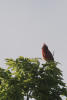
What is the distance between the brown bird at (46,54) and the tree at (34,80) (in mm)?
2906

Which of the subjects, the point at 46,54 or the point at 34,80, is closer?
the point at 34,80

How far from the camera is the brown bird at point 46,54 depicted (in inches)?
643

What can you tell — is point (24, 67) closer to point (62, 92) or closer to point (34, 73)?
point (34, 73)

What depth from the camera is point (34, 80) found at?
12781 mm

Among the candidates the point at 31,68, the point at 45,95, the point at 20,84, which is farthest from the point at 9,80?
the point at 45,95

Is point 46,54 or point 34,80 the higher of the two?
point 46,54

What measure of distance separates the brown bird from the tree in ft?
9.53

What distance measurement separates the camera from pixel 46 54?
1658cm

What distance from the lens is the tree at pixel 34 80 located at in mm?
12672

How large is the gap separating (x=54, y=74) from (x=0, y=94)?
3.60 metres

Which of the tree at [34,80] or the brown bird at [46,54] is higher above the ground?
the brown bird at [46,54]

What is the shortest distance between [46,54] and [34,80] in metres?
4.21

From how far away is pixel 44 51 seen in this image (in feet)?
55.1

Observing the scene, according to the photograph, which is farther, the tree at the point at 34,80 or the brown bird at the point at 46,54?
the brown bird at the point at 46,54
